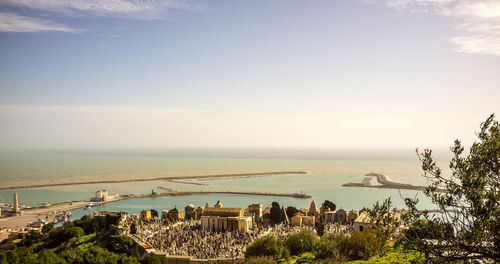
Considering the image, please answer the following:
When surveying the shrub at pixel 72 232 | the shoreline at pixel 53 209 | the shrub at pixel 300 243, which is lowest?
the shoreline at pixel 53 209

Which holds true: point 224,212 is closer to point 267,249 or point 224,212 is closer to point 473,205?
point 267,249

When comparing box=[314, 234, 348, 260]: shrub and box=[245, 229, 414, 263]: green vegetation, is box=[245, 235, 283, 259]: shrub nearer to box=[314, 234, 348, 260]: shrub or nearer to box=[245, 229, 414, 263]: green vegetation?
box=[245, 229, 414, 263]: green vegetation

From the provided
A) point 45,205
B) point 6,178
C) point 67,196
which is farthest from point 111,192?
point 6,178

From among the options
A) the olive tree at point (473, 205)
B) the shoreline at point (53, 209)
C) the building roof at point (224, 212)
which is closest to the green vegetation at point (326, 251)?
the building roof at point (224, 212)

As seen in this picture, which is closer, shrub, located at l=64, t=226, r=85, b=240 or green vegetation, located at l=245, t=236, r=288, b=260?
green vegetation, located at l=245, t=236, r=288, b=260

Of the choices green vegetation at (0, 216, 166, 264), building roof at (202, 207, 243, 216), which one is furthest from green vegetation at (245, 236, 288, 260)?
building roof at (202, 207, 243, 216)

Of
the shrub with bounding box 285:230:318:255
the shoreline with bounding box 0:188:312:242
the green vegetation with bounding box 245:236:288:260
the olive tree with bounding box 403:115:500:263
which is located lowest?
the shoreline with bounding box 0:188:312:242

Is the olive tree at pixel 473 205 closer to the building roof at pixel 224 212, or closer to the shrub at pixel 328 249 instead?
the shrub at pixel 328 249

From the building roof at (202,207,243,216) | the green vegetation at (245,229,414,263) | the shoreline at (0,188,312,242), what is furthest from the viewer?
the shoreline at (0,188,312,242)

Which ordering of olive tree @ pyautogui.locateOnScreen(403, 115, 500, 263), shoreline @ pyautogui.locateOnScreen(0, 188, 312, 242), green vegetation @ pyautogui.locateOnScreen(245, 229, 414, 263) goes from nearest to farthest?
1. olive tree @ pyautogui.locateOnScreen(403, 115, 500, 263)
2. green vegetation @ pyautogui.locateOnScreen(245, 229, 414, 263)
3. shoreline @ pyautogui.locateOnScreen(0, 188, 312, 242)
